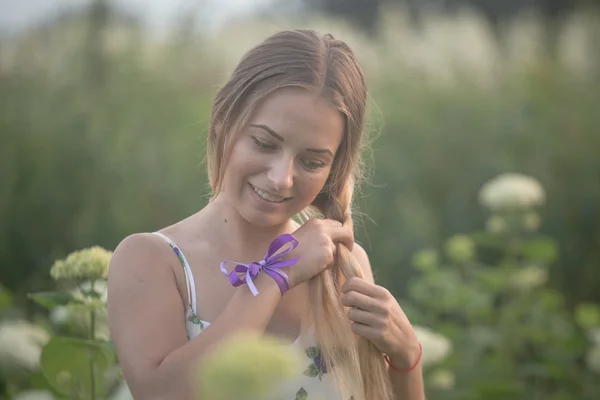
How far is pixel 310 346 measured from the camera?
1529 mm

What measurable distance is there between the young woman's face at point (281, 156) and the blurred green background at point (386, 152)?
1.45 meters

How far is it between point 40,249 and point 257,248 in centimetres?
251

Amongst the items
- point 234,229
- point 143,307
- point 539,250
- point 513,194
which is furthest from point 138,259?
point 539,250

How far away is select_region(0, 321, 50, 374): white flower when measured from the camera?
2146 millimetres

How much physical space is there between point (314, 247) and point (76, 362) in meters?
0.55

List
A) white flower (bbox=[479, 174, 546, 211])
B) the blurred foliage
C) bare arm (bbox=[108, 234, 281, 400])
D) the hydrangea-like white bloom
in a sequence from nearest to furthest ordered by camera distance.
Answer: bare arm (bbox=[108, 234, 281, 400]), the hydrangea-like white bloom, the blurred foliage, white flower (bbox=[479, 174, 546, 211])

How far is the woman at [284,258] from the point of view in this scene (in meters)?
1.38

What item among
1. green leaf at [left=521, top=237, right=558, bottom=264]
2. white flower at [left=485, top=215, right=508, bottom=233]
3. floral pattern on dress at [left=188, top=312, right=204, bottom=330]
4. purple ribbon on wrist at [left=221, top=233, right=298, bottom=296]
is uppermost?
white flower at [left=485, top=215, right=508, bottom=233]

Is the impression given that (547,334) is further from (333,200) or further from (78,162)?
(78,162)

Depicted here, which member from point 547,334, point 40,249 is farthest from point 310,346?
point 40,249

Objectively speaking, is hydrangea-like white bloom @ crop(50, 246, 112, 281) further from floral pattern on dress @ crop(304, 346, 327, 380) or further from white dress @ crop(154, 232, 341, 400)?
floral pattern on dress @ crop(304, 346, 327, 380)

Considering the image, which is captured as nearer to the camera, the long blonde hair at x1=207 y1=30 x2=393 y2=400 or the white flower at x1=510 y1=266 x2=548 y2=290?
the long blonde hair at x1=207 y1=30 x2=393 y2=400

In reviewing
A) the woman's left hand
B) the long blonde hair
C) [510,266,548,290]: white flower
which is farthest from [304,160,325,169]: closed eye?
[510,266,548,290]: white flower

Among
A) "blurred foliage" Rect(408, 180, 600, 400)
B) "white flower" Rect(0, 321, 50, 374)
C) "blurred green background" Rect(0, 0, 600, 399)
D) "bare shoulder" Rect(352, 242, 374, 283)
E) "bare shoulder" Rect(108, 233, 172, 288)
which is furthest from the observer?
"blurred green background" Rect(0, 0, 600, 399)
